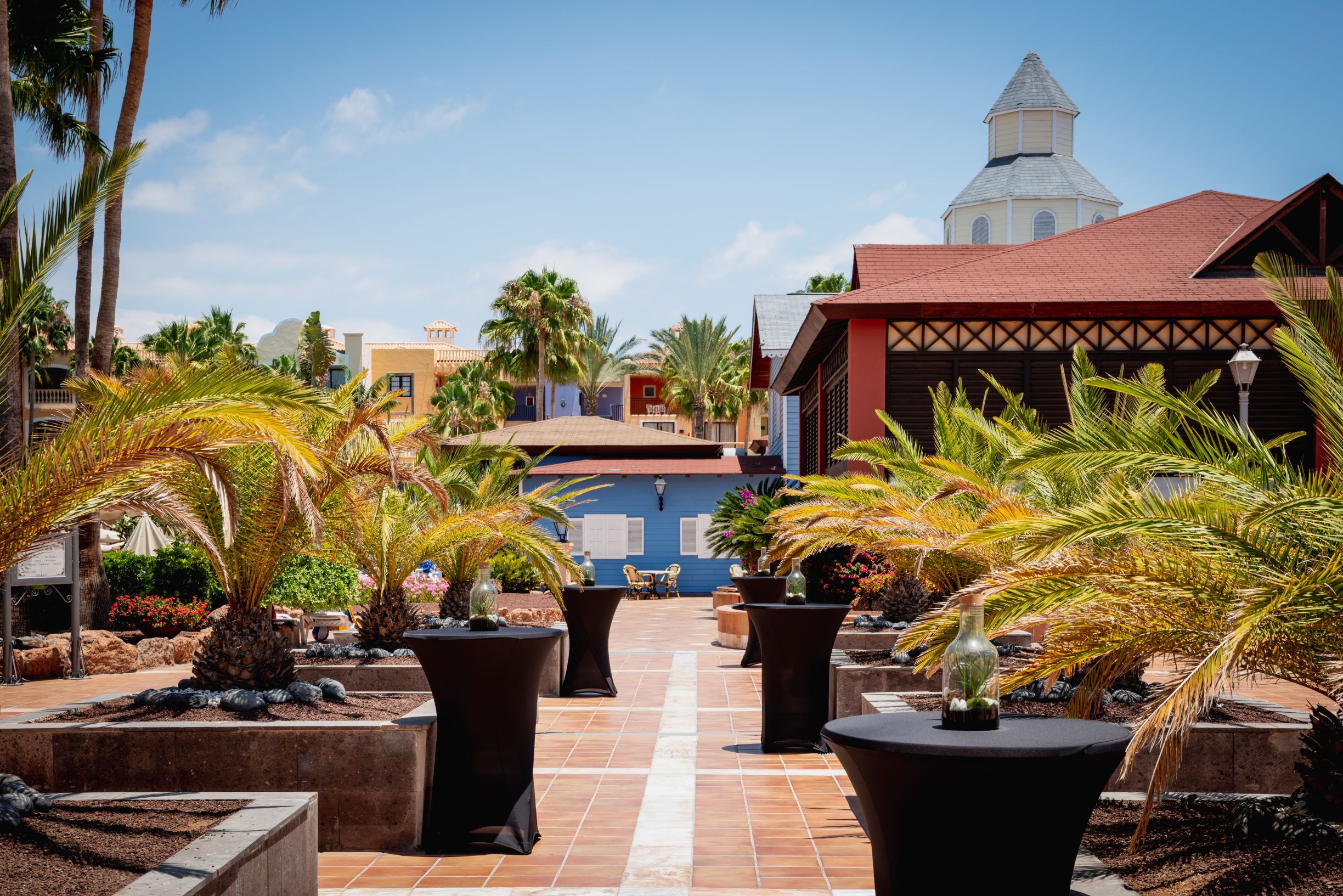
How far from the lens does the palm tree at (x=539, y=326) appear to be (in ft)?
141

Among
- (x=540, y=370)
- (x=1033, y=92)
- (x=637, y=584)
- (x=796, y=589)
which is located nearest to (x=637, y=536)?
(x=637, y=584)

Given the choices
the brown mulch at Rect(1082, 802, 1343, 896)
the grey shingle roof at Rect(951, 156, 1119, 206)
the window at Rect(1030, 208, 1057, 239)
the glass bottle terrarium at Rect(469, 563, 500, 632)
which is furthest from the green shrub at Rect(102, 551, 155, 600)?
the window at Rect(1030, 208, 1057, 239)

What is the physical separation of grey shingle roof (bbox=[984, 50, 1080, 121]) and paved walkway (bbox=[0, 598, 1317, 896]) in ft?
120

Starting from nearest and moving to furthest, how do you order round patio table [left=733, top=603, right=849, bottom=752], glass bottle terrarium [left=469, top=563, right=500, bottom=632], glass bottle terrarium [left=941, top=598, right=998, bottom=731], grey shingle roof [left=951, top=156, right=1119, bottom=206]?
glass bottle terrarium [left=941, top=598, right=998, bottom=731] → glass bottle terrarium [left=469, top=563, right=500, bottom=632] → round patio table [left=733, top=603, right=849, bottom=752] → grey shingle roof [left=951, top=156, right=1119, bottom=206]

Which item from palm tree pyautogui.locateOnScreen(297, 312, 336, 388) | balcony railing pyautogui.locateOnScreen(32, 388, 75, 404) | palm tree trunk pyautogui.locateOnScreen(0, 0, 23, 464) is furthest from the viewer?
balcony railing pyautogui.locateOnScreen(32, 388, 75, 404)

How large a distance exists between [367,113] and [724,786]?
12.2 m

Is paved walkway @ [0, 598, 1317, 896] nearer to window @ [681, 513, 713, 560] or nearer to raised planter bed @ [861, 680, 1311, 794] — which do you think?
raised planter bed @ [861, 680, 1311, 794]

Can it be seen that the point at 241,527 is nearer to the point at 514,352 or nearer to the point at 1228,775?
the point at 1228,775

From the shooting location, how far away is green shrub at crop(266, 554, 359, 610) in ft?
51.5

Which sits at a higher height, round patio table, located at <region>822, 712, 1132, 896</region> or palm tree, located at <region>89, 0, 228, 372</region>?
palm tree, located at <region>89, 0, 228, 372</region>

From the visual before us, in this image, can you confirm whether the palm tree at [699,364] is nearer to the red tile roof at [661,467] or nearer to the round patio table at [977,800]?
the red tile roof at [661,467]

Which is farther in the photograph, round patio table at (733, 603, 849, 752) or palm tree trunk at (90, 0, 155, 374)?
palm tree trunk at (90, 0, 155, 374)

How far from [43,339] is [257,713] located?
4295cm

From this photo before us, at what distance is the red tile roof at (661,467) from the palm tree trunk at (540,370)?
34.7 feet
